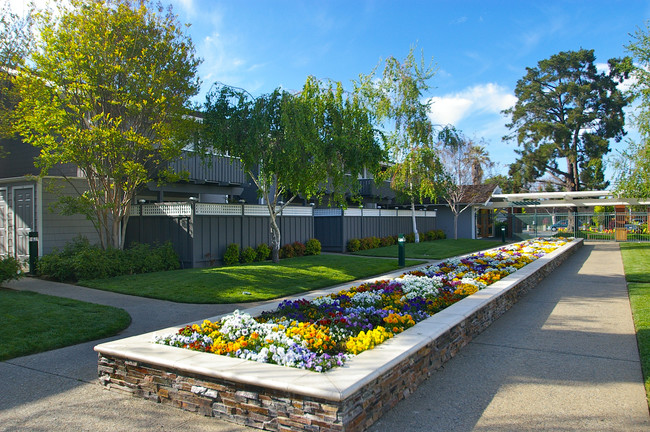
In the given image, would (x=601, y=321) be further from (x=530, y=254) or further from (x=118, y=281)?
(x=118, y=281)

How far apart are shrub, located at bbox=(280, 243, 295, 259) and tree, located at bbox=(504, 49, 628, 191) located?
1443 inches

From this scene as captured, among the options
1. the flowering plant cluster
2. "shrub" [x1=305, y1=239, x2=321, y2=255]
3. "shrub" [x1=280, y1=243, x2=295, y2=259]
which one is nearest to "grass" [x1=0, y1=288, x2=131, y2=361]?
the flowering plant cluster

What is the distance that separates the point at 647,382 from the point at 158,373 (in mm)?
5181

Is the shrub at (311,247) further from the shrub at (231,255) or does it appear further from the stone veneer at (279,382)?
the stone veneer at (279,382)

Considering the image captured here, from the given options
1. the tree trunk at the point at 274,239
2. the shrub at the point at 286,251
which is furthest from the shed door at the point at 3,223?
the shrub at the point at 286,251

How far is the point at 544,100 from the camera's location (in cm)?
4669

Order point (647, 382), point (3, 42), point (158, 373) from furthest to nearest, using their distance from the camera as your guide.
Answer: point (3, 42)
point (647, 382)
point (158, 373)

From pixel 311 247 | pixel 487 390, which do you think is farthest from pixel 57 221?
pixel 487 390

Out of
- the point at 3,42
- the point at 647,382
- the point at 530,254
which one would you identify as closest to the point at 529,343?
the point at 647,382

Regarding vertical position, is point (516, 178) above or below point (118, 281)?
above

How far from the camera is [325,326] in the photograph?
605cm

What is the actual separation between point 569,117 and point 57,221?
4538 cm

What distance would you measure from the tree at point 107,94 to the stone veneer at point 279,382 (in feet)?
28.2

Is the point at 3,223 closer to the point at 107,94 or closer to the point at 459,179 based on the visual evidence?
the point at 107,94
